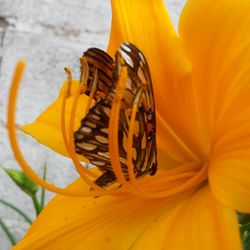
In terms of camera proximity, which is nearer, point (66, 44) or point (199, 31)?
point (199, 31)

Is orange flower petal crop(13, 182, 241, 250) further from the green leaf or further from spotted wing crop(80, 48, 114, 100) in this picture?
the green leaf

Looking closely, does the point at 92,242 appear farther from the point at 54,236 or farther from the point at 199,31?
the point at 199,31

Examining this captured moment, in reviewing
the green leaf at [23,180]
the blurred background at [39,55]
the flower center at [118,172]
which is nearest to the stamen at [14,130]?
the flower center at [118,172]

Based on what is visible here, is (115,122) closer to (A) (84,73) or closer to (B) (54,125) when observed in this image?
(A) (84,73)

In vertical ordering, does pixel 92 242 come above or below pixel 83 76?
below

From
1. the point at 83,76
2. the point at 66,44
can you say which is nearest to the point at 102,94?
the point at 83,76

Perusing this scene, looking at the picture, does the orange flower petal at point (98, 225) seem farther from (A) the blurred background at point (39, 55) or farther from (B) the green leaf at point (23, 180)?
(A) the blurred background at point (39, 55)
